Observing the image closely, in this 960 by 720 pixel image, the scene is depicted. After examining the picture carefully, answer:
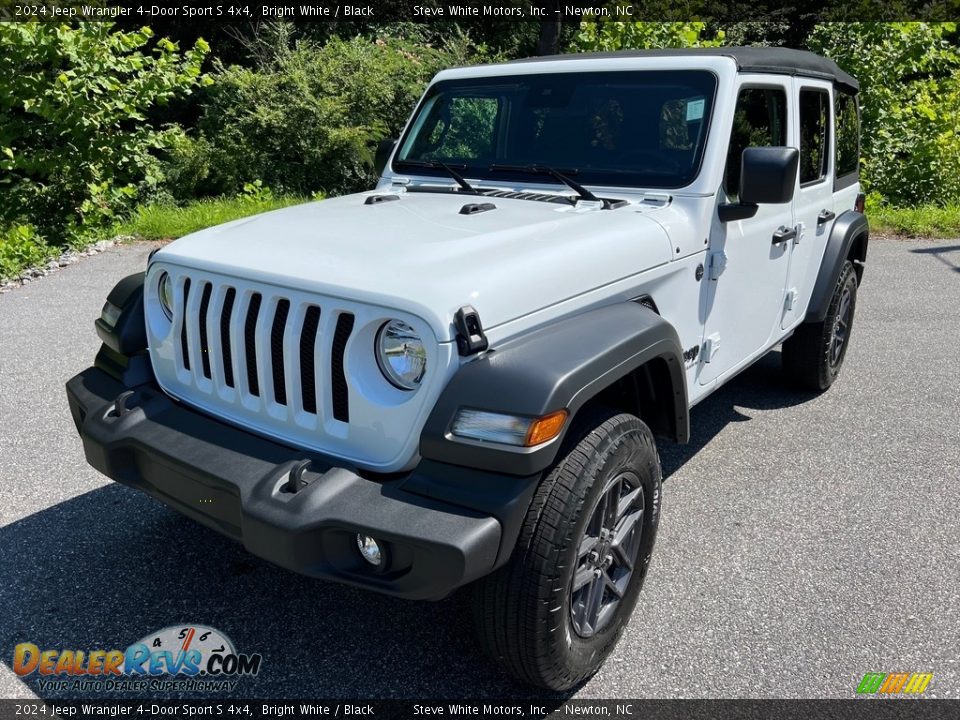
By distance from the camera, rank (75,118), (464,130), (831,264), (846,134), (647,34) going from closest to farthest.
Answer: (464,130)
(831,264)
(846,134)
(75,118)
(647,34)

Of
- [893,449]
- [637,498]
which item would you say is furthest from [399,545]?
[893,449]

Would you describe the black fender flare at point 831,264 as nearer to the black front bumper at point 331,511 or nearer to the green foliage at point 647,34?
the black front bumper at point 331,511

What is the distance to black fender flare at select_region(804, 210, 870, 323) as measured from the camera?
175 inches

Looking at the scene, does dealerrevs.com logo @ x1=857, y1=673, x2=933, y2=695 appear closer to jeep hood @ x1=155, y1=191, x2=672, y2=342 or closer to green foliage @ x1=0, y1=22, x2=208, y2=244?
jeep hood @ x1=155, y1=191, x2=672, y2=342

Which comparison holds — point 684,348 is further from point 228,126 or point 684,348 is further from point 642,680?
point 228,126

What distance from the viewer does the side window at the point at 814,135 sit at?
163 inches

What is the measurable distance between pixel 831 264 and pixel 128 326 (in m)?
3.61

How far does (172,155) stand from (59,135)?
2.57 meters

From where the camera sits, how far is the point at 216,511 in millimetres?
2355

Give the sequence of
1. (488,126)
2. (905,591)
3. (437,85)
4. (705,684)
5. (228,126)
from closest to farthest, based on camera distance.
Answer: (705,684) → (905,591) → (488,126) → (437,85) → (228,126)

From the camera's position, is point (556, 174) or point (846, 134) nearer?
point (556, 174)

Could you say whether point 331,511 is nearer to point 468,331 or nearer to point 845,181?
point 468,331

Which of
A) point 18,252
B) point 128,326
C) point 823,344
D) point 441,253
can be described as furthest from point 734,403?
point 18,252

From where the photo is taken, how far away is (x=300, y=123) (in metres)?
12.0
